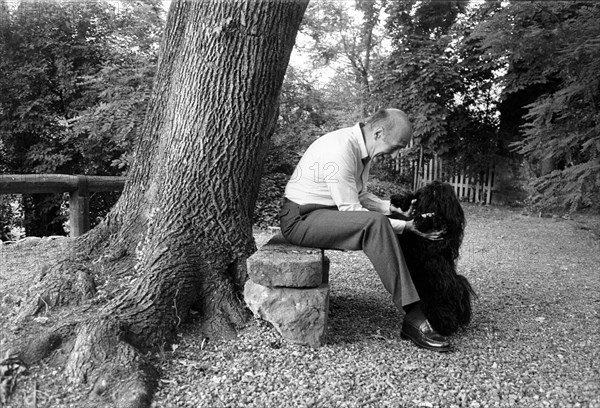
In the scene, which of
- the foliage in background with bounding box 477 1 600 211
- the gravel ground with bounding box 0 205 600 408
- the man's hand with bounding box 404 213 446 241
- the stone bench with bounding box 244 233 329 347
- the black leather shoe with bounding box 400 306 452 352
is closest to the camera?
the gravel ground with bounding box 0 205 600 408

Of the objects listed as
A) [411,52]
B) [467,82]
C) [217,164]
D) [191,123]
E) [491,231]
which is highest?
[411,52]

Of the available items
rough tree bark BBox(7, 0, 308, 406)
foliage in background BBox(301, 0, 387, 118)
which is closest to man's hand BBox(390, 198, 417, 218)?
rough tree bark BBox(7, 0, 308, 406)

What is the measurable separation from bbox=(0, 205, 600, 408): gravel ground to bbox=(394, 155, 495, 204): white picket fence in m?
9.62

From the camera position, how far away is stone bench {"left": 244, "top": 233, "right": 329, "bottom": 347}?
8.71ft

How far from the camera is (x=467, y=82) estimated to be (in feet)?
42.6

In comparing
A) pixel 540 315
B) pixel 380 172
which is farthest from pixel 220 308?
pixel 380 172

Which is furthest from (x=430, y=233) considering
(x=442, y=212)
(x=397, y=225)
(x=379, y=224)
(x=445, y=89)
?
(x=445, y=89)

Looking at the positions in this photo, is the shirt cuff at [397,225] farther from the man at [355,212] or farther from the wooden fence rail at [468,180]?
the wooden fence rail at [468,180]

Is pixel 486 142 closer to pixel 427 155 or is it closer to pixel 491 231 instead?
pixel 427 155

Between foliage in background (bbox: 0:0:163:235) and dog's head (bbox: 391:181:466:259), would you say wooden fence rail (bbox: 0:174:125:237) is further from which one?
dog's head (bbox: 391:181:466:259)

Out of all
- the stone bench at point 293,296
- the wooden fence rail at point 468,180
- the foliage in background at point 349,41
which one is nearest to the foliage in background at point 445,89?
the wooden fence rail at point 468,180

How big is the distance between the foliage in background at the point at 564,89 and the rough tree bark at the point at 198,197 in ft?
13.1

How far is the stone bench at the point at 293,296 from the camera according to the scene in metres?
2.65

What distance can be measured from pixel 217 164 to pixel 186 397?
138 centimetres
